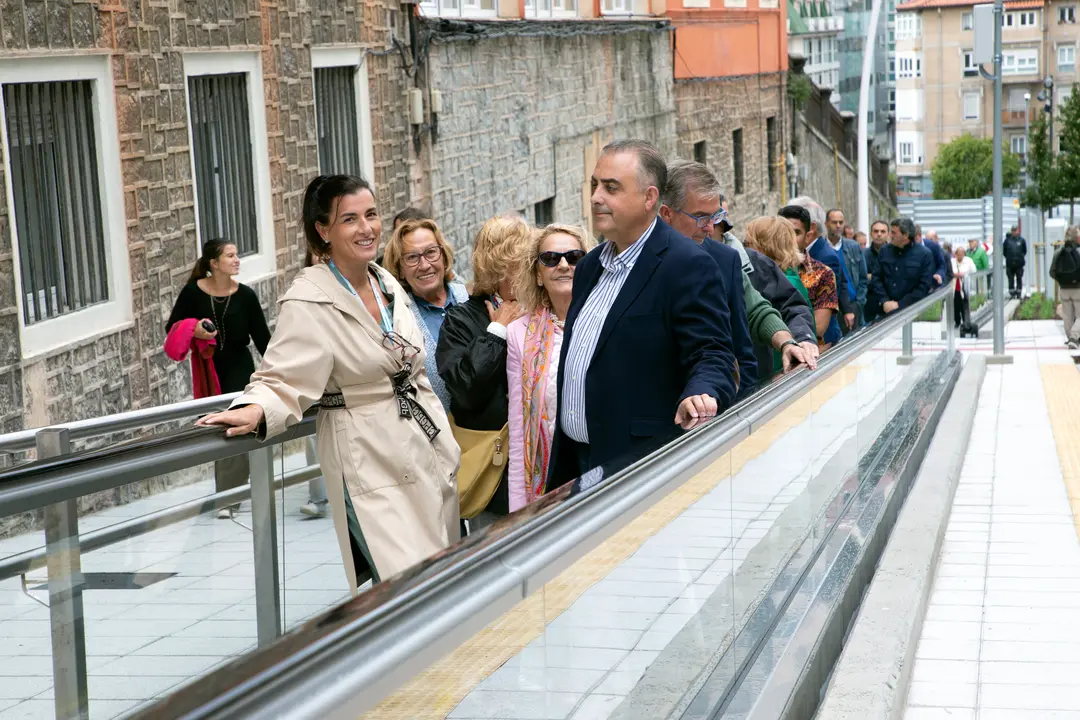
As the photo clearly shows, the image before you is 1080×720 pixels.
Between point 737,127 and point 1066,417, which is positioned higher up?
point 737,127

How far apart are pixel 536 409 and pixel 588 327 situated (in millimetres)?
560

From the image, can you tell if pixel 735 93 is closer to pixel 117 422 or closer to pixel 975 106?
pixel 117 422

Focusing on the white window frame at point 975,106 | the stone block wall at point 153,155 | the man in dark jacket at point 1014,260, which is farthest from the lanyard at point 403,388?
the white window frame at point 975,106

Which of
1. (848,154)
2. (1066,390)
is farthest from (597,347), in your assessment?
(848,154)

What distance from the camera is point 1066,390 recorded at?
14469 mm

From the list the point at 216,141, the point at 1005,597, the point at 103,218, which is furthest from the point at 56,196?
the point at 1005,597

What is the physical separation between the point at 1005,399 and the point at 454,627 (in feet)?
41.7

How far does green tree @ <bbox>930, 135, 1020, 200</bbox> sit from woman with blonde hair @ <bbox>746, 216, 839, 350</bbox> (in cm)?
8484

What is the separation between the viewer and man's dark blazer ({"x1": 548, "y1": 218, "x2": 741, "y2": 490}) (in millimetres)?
4121

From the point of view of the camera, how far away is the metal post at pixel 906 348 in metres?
9.40

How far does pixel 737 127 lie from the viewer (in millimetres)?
27203

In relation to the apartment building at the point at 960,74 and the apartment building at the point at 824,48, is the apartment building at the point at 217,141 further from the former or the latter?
the apartment building at the point at 960,74

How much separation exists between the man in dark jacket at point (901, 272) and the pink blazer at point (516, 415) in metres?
8.95

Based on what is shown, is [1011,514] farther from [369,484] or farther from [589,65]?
[589,65]
